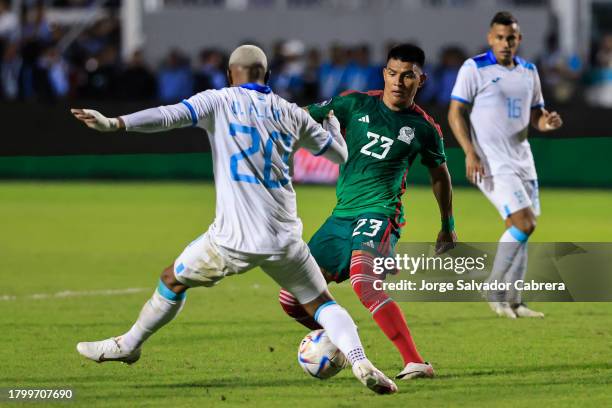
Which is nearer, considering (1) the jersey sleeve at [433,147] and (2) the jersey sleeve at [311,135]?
(2) the jersey sleeve at [311,135]

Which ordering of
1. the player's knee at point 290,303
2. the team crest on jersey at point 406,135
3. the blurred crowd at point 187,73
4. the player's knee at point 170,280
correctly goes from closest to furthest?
the player's knee at point 170,280
the player's knee at point 290,303
the team crest on jersey at point 406,135
the blurred crowd at point 187,73

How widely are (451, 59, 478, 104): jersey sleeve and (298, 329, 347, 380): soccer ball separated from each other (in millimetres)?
3610

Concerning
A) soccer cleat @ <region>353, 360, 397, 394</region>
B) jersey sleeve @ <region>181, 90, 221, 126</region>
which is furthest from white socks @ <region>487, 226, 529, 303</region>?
jersey sleeve @ <region>181, 90, 221, 126</region>

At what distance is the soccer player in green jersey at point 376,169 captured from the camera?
8.37 m

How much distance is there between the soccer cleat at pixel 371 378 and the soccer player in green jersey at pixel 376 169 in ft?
3.70

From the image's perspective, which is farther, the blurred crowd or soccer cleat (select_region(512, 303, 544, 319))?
the blurred crowd

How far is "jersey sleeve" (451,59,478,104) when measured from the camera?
10.9 metres

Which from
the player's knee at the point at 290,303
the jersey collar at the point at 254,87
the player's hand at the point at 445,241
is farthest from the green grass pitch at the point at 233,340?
the jersey collar at the point at 254,87

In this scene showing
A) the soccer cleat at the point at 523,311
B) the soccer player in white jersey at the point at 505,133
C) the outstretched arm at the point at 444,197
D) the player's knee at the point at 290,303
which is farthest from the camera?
the soccer player in white jersey at the point at 505,133

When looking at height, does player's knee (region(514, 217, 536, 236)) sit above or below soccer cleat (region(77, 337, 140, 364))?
below

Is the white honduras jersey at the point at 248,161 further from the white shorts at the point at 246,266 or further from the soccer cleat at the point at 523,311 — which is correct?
the soccer cleat at the point at 523,311

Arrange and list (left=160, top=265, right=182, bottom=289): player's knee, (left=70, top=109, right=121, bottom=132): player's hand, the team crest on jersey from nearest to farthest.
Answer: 1. (left=70, top=109, right=121, bottom=132): player's hand
2. (left=160, top=265, right=182, bottom=289): player's knee
3. the team crest on jersey

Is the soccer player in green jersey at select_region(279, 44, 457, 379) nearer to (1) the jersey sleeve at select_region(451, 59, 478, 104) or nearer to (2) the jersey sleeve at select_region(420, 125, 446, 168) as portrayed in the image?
(2) the jersey sleeve at select_region(420, 125, 446, 168)

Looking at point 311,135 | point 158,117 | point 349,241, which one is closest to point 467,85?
point 349,241
